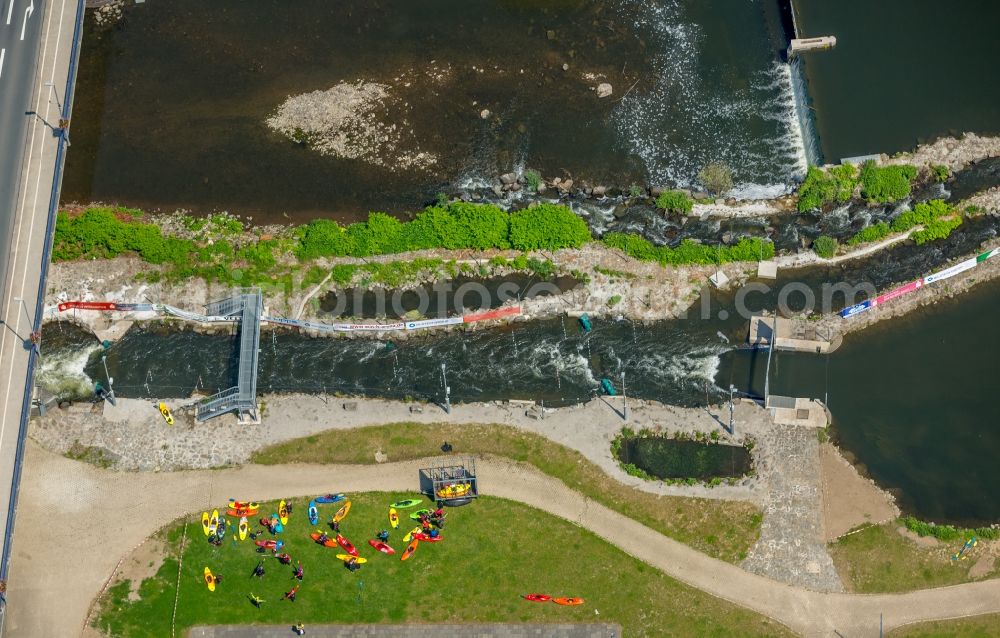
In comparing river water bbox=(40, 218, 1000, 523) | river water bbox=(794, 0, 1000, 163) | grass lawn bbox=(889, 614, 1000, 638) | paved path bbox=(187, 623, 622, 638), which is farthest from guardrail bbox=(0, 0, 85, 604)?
grass lawn bbox=(889, 614, 1000, 638)

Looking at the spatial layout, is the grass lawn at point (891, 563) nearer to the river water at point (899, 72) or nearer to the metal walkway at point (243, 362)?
the river water at point (899, 72)

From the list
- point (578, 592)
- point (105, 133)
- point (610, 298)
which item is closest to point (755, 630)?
point (578, 592)

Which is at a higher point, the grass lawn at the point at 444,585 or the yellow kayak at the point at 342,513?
the yellow kayak at the point at 342,513

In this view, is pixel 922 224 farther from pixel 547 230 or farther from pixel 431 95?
pixel 431 95

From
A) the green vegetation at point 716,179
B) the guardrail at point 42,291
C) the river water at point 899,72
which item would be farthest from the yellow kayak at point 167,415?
the river water at point 899,72

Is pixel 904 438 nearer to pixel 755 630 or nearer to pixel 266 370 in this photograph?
pixel 755 630

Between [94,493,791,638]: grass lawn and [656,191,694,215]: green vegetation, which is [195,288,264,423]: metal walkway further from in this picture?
[656,191,694,215]: green vegetation

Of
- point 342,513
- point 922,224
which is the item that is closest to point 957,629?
point 922,224
